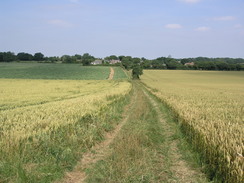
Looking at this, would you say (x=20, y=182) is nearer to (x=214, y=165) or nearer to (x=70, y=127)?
(x=70, y=127)

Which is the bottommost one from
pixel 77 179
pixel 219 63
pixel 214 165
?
pixel 77 179

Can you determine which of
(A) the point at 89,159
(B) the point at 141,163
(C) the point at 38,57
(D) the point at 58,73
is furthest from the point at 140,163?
(C) the point at 38,57

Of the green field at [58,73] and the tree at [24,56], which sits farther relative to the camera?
the tree at [24,56]

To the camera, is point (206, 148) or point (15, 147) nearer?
point (15, 147)

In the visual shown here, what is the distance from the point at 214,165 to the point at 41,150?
17.3 ft

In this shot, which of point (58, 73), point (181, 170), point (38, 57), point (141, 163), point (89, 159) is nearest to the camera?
point (181, 170)

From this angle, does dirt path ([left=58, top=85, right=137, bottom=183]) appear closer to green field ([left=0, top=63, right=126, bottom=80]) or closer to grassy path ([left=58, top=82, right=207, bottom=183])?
grassy path ([left=58, top=82, right=207, bottom=183])

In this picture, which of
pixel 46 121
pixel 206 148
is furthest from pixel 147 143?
pixel 46 121

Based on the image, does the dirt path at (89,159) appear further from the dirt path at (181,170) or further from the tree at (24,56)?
the tree at (24,56)

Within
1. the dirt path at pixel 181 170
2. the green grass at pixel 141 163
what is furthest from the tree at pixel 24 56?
the dirt path at pixel 181 170

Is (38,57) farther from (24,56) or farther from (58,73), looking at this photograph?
(58,73)

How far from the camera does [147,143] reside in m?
8.42

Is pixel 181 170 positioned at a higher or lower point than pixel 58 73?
lower

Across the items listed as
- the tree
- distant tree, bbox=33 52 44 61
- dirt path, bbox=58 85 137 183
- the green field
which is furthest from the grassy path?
the tree
